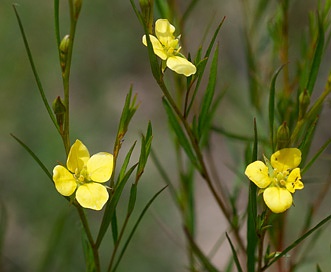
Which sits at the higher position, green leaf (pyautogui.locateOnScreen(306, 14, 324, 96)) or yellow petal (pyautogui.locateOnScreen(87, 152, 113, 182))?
green leaf (pyautogui.locateOnScreen(306, 14, 324, 96))

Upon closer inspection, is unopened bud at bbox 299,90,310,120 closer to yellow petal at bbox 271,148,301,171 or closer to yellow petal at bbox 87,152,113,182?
yellow petal at bbox 271,148,301,171

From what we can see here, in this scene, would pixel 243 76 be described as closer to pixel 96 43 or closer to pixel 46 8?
pixel 96 43

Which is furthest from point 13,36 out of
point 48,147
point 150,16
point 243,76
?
point 150,16

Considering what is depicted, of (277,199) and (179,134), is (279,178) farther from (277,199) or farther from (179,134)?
(179,134)

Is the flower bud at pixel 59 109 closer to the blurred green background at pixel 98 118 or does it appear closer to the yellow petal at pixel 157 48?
the yellow petal at pixel 157 48

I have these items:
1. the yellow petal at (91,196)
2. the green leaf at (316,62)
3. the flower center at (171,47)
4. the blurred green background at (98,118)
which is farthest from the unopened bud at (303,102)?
the blurred green background at (98,118)

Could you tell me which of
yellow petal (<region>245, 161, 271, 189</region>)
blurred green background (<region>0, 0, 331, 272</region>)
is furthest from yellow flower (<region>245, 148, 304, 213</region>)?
blurred green background (<region>0, 0, 331, 272</region>)
